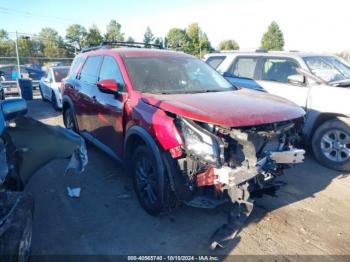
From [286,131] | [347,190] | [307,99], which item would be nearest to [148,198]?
[286,131]

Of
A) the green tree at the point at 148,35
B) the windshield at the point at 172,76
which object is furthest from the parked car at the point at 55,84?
the green tree at the point at 148,35

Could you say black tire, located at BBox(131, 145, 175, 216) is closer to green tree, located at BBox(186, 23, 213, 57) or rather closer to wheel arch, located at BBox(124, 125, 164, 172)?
wheel arch, located at BBox(124, 125, 164, 172)

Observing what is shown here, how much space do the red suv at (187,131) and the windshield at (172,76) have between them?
1cm

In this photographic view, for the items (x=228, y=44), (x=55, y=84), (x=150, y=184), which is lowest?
(x=150, y=184)

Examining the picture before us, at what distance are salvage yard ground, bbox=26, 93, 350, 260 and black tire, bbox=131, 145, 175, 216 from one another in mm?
210

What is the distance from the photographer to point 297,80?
231 inches

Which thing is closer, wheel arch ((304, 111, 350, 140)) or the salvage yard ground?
the salvage yard ground

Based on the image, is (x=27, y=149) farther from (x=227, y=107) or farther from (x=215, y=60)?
(x=215, y=60)

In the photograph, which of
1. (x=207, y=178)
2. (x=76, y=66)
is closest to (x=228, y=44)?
(x=76, y=66)

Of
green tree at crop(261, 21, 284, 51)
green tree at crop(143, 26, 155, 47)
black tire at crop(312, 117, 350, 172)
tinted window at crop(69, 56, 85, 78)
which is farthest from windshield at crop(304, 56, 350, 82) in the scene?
green tree at crop(143, 26, 155, 47)

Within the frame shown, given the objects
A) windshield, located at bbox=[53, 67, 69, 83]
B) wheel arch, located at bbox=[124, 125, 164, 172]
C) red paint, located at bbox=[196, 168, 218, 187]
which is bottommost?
red paint, located at bbox=[196, 168, 218, 187]

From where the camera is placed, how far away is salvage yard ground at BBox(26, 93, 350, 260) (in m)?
3.30

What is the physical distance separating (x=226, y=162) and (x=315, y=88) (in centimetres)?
326

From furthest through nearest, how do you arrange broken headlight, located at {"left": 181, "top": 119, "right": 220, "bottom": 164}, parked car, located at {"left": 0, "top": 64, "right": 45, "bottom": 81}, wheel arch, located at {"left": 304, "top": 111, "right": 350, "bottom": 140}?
parked car, located at {"left": 0, "top": 64, "right": 45, "bottom": 81} → wheel arch, located at {"left": 304, "top": 111, "right": 350, "bottom": 140} → broken headlight, located at {"left": 181, "top": 119, "right": 220, "bottom": 164}
